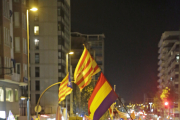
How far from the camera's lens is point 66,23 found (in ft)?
237

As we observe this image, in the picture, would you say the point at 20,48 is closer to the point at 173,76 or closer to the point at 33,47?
the point at 33,47

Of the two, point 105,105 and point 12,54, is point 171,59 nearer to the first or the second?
point 12,54

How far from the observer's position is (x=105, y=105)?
12.1 m

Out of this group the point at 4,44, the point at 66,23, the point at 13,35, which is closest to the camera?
the point at 4,44

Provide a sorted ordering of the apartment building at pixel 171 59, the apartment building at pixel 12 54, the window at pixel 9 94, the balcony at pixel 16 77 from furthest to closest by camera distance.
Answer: the apartment building at pixel 171 59 < the balcony at pixel 16 77 < the window at pixel 9 94 < the apartment building at pixel 12 54

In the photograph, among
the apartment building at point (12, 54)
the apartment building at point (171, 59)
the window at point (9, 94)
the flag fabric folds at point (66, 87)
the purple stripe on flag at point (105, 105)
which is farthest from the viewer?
the apartment building at point (171, 59)

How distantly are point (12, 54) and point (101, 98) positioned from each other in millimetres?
23433

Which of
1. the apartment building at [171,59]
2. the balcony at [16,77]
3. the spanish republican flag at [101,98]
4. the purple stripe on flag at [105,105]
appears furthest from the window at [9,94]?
the apartment building at [171,59]

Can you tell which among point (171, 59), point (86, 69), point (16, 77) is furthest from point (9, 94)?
point (171, 59)

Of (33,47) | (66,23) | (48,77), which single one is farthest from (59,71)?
(66,23)

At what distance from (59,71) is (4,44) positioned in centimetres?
3735

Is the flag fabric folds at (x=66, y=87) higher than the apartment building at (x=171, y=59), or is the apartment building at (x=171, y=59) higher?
the apartment building at (x=171, y=59)

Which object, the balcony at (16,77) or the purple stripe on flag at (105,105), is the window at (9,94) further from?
the purple stripe on flag at (105,105)

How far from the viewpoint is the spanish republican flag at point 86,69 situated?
15119mm
